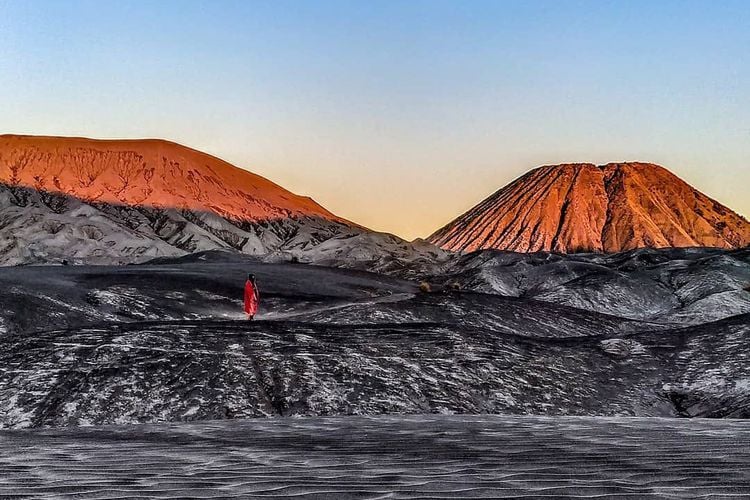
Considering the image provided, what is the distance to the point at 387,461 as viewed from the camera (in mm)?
7727

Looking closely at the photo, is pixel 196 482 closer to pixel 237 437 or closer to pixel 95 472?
pixel 95 472

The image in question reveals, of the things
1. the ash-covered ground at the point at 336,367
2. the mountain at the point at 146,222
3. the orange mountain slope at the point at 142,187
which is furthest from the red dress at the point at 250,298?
the orange mountain slope at the point at 142,187

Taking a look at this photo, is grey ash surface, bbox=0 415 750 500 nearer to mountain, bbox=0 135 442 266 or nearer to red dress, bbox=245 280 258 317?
red dress, bbox=245 280 258 317

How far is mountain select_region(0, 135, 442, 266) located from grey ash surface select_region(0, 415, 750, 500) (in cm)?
9127

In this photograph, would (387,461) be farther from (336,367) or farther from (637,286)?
(637,286)

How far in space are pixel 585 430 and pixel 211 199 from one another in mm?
180643

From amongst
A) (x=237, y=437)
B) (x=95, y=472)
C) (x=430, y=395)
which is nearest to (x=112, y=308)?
(x=430, y=395)

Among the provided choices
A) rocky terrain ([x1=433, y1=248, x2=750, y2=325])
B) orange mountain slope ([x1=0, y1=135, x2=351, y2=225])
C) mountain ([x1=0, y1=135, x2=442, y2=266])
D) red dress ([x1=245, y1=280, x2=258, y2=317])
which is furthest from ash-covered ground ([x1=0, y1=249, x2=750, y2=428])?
orange mountain slope ([x1=0, y1=135, x2=351, y2=225])

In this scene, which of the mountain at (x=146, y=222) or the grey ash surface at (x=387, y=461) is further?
the mountain at (x=146, y=222)

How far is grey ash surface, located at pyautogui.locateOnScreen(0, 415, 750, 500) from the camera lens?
5.93 metres

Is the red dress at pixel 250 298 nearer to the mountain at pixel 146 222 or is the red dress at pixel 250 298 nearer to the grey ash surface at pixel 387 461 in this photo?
the grey ash surface at pixel 387 461

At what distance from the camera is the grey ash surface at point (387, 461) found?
5930mm

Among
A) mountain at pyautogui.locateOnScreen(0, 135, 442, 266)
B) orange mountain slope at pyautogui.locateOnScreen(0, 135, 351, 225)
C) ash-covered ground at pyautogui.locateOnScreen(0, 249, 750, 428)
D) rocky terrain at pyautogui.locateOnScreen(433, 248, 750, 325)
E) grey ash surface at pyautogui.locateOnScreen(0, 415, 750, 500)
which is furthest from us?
orange mountain slope at pyautogui.locateOnScreen(0, 135, 351, 225)

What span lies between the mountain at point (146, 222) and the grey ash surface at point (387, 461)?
9127 centimetres
